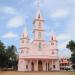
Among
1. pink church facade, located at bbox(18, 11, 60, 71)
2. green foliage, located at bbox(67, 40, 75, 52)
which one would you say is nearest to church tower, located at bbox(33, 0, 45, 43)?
pink church facade, located at bbox(18, 11, 60, 71)

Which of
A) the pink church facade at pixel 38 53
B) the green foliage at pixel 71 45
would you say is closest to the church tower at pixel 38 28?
the pink church facade at pixel 38 53

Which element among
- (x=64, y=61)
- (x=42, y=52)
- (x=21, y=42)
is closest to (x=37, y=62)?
(x=42, y=52)

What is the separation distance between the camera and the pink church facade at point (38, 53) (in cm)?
6278

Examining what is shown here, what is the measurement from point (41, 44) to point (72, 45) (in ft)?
35.9

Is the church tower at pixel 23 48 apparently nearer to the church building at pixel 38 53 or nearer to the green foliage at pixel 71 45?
the church building at pixel 38 53

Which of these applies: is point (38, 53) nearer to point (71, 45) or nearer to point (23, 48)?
point (23, 48)

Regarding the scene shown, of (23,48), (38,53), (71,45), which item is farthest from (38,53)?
(71,45)

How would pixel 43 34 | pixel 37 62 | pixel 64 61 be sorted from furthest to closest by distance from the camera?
pixel 64 61 < pixel 43 34 < pixel 37 62

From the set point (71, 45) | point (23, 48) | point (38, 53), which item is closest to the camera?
point (38, 53)

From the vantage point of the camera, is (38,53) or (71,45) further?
(71,45)

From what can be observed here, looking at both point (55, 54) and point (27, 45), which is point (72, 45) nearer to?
point (55, 54)

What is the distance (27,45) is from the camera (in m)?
64.8

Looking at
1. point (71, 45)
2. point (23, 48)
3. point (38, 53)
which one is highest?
point (71, 45)

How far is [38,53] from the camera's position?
207ft
